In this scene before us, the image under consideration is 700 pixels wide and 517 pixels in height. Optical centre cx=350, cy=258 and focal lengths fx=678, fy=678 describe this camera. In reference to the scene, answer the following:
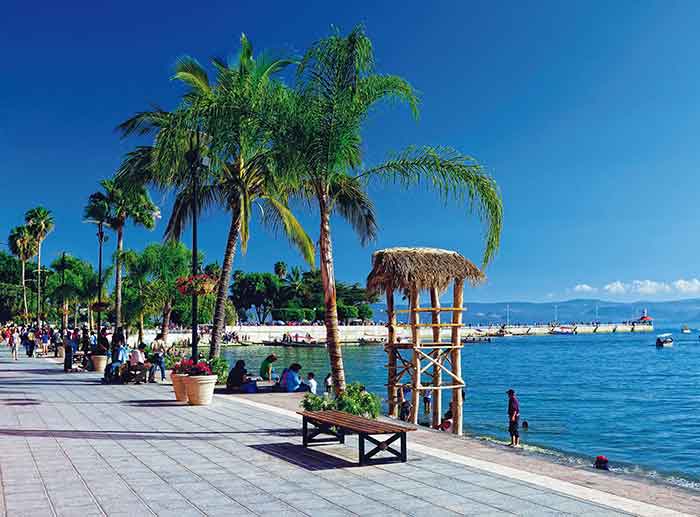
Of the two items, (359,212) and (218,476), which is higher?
(359,212)

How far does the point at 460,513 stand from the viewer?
674cm

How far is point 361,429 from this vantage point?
8727 mm

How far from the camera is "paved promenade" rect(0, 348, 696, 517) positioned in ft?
22.8

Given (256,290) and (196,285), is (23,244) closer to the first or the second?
(256,290)

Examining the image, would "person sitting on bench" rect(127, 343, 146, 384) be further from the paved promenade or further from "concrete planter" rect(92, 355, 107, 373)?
the paved promenade

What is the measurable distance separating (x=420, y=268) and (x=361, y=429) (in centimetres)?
954

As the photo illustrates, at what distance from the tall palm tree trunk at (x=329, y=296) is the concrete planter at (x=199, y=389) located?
4.34 metres

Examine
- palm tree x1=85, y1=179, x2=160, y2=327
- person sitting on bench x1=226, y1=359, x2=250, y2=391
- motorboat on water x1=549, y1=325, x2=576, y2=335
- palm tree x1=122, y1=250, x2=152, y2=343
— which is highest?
palm tree x1=85, y1=179, x2=160, y2=327

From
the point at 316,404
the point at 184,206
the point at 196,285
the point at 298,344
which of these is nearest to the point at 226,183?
the point at 184,206

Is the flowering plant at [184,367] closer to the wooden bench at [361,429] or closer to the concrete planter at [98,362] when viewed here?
the wooden bench at [361,429]

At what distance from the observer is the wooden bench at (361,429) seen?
8.84 metres

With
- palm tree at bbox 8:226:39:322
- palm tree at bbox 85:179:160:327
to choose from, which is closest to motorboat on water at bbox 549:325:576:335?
palm tree at bbox 8:226:39:322

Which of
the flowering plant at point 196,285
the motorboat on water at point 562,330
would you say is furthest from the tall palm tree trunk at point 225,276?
the motorboat on water at point 562,330

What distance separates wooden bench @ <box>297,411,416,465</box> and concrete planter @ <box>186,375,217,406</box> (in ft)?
17.9
